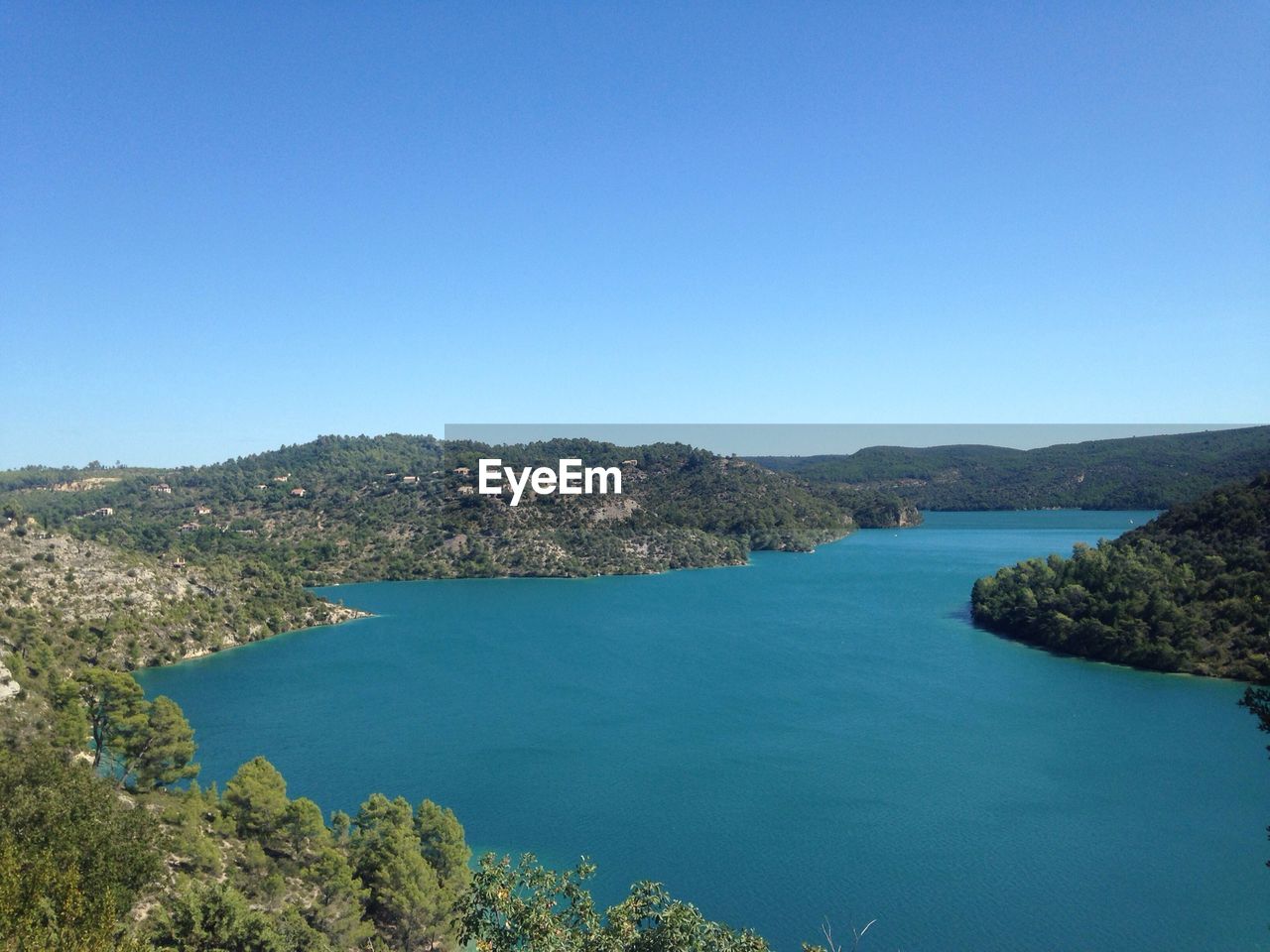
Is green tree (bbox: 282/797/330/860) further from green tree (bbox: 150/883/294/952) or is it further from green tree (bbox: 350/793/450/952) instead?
green tree (bbox: 150/883/294/952)

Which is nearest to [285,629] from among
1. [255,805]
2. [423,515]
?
[423,515]

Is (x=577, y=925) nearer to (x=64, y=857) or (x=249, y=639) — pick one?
(x=64, y=857)

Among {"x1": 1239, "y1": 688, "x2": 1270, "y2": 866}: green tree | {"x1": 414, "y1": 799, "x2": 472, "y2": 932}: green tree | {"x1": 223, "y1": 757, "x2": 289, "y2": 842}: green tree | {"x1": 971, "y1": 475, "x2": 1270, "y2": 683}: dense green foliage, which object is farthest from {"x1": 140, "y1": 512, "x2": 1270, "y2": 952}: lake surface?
{"x1": 1239, "y1": 688, "x2": 1270, "y2": 866}: green tree

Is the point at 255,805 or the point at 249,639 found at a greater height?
the point at 255,805

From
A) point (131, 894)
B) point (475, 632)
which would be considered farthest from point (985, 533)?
point (131, 894)

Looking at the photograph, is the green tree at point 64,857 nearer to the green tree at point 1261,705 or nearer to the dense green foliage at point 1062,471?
the green tree at point 1261,705

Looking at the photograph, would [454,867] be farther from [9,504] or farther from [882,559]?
[882,559]
